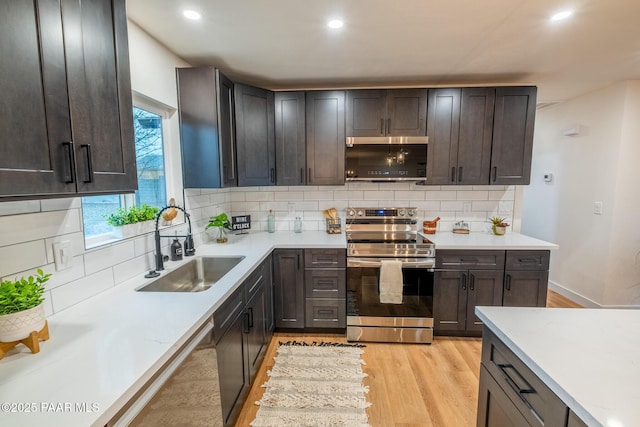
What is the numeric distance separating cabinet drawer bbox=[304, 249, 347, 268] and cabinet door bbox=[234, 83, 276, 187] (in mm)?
841

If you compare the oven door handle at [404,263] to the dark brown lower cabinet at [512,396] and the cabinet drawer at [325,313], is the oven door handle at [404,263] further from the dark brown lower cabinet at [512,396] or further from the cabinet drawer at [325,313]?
the dark brown lower cabinet at [512,396]

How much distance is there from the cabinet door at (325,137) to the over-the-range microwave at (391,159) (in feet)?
0.54

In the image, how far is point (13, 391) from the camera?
78 centimetres

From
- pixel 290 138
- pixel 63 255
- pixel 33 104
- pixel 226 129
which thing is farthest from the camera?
pixel 290 138

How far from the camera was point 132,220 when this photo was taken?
5.66 ft

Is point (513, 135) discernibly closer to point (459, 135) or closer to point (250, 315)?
point (459, 135)

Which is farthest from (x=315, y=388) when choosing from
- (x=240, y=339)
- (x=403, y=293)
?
(x=403, y=293)

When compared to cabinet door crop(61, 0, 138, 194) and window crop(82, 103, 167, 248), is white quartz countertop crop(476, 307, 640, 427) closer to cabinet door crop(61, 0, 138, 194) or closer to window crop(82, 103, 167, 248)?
cabinet door crop(61, 0, 138, 194)

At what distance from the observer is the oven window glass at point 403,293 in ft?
8.33

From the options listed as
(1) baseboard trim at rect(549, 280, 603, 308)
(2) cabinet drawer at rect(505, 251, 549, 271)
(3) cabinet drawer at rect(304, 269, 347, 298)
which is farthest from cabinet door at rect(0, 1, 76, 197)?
(1) baseboard trim at rect(549, 280, 603, 308)

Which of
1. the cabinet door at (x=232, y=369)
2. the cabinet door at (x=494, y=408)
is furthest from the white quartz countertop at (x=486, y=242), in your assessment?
the cabinet door at (x=232, y=369)

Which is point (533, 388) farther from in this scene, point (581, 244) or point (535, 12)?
point (581, 244)

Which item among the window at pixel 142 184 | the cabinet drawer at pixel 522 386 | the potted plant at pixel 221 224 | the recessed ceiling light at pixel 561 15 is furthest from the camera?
the potted plant at pixel 221 224

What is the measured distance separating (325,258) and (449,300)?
3.97 ft
